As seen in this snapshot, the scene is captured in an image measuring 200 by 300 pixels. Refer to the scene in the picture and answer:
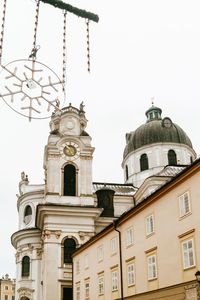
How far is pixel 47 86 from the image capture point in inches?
443

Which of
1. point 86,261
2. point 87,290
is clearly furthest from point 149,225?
point 86,261

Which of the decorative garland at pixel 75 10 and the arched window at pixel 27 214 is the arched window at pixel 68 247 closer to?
the arched window at pixel 27 214

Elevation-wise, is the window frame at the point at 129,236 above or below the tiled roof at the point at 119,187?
below

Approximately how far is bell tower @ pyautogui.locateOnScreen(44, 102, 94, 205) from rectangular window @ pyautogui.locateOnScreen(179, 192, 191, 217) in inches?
1102

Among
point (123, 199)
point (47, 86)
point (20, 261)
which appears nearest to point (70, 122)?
point (123, 199)

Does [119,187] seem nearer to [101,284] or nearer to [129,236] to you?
[101,284]

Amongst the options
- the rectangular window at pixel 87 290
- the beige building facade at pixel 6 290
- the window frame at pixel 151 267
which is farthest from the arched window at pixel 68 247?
the beige building facade at pixel 6 290

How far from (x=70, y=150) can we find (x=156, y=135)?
16308 mm

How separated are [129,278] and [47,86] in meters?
21.9

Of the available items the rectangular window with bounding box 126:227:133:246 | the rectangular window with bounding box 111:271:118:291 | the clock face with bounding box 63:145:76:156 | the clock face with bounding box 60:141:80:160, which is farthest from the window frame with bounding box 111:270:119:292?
the clock face with bounding box 63:145:76:156

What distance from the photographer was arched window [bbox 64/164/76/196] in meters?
53.7

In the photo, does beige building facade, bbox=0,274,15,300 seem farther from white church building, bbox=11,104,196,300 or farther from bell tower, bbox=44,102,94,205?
bell tower, bbox=44,102,94,205

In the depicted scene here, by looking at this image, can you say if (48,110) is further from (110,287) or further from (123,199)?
(123,199)

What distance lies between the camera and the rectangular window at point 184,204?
25.0m
